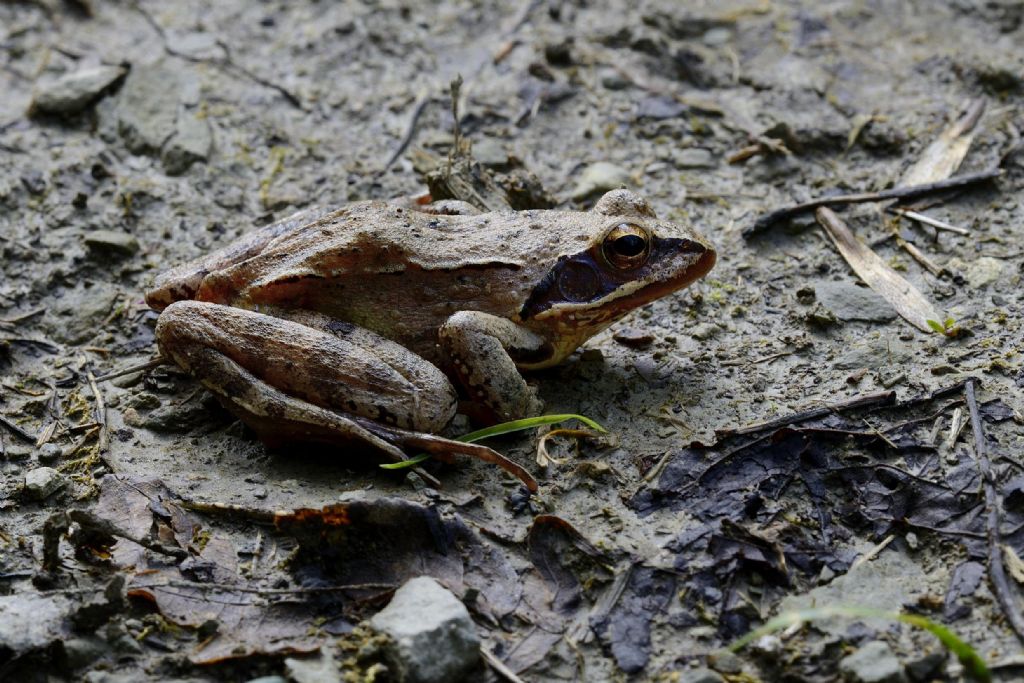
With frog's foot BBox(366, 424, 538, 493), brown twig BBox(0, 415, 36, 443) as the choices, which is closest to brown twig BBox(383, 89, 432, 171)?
frog's foot BBox(366, 424, 538, 493)

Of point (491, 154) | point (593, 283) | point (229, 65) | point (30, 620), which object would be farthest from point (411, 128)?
point (30, 620)

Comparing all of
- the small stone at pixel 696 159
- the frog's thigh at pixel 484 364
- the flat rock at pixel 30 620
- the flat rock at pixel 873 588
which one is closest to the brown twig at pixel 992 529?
the flat rock at pixel 873 588

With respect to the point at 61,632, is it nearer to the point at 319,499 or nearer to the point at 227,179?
the point at 319,499

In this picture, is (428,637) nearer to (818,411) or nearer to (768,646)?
(768,646)

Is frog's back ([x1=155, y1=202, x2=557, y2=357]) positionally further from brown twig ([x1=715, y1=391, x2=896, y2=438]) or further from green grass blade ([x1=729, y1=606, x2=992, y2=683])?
green grass blade ([x1=729, y1=606, x2=992, y2=683])

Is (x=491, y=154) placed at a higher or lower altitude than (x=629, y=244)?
lower

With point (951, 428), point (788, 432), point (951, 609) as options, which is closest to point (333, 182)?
point (788, 432)
